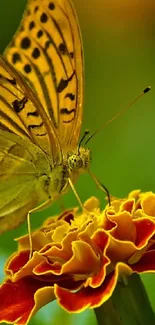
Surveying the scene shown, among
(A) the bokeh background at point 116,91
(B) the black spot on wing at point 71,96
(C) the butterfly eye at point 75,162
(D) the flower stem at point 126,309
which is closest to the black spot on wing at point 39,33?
(B) the black spot on wing at point 71,96

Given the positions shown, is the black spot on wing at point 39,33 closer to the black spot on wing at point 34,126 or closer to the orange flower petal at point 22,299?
the black spot on wing at point 34,126

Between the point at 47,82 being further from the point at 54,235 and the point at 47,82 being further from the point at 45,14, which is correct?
the point at 54,235

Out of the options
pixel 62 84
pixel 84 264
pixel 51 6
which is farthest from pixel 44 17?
pixel 84 264

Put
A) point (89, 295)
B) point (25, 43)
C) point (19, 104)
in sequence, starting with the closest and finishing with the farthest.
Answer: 1. point (89, 295)
2. point (19, 104)
3. point (25, 43)

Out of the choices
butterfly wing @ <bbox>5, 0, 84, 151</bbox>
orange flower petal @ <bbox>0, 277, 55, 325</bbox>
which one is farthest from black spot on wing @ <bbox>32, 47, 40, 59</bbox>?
orange flower petal @ <bbox>0, 277, 55, 325</bbox>

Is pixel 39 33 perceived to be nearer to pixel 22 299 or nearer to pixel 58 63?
pixel 58 63

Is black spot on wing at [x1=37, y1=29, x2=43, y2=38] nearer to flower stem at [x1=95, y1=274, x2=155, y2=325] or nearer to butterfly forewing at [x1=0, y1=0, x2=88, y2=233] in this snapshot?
butterfly forewing at [x1=0, y1=0, x2=88, y2=233]
